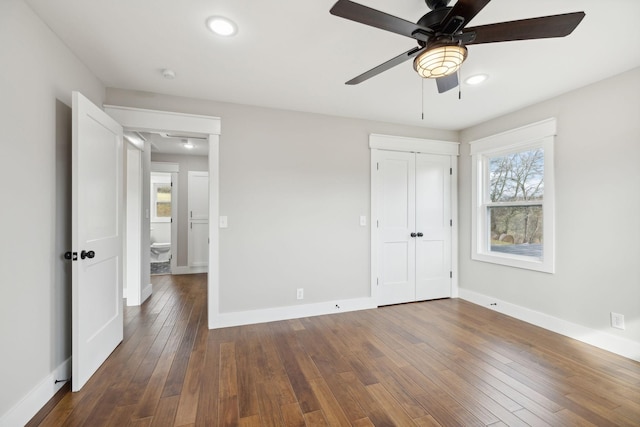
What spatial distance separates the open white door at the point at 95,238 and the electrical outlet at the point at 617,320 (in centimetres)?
432

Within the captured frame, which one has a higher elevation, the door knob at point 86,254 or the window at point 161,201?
the window at point 161,201

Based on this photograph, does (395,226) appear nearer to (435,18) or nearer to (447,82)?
(447,82)

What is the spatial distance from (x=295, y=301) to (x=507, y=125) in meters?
3.38

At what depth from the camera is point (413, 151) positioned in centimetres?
381

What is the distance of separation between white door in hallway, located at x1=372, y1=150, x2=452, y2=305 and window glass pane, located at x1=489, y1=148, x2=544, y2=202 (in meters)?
0.59

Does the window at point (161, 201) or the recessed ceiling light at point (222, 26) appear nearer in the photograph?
the recessed ceiling light at point (222, 26)

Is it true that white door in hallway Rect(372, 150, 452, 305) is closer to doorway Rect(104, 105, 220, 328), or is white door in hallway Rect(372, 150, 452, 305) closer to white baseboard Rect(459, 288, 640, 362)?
white baseboard Rect(459, 288, 640, 362)

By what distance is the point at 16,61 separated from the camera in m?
1.56

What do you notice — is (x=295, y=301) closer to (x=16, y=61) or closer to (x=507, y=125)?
(x=16, y=61)

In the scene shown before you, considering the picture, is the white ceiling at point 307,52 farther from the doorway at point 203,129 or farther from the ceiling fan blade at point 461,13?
the ceiling fan blade at point 461,13

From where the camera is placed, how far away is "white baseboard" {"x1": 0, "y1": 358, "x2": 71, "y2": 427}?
1.47m

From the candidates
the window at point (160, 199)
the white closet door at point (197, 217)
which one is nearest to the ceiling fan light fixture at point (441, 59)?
the white closet door at point (197, 217)

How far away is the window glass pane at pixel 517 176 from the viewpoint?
310cm

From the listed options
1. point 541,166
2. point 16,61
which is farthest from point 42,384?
point 541,166
